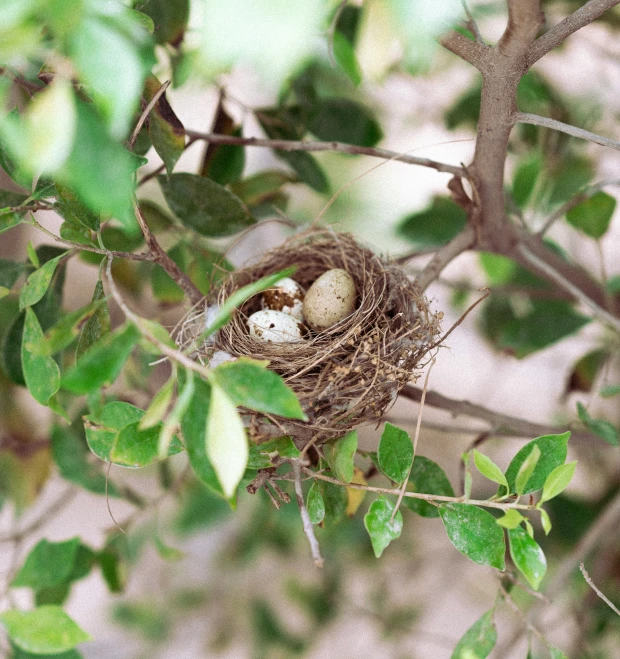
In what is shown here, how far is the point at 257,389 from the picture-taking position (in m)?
0.39

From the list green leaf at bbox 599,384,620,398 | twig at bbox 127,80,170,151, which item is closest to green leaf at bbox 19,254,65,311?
twig at bbox 127,80,170,151

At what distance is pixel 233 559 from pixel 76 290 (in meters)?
0.82

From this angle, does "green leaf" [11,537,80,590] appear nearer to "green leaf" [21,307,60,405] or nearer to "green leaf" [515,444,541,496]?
Answer: "green leaf" [21,307,60,405]

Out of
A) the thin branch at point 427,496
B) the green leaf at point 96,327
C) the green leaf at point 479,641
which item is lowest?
the green leaf at point 479,641

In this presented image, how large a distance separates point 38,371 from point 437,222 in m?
0.85

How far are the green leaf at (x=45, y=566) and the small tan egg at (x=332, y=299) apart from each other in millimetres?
420

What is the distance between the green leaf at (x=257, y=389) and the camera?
0.38 meters

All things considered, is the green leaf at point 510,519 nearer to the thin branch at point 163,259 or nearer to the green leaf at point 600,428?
the green leaf at point 600,428

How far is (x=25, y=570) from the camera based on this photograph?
764 millimetres

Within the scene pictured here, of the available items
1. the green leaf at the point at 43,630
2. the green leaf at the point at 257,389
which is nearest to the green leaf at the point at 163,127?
the green leaf at the point at 257,389

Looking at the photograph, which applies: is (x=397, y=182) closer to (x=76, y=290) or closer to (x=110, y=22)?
(x=76, y=290)

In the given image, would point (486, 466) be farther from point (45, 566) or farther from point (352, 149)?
point (45, 566)

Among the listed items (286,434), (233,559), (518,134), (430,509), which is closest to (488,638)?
(430,509)

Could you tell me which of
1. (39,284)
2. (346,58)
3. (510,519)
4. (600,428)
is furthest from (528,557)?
(346,58)
